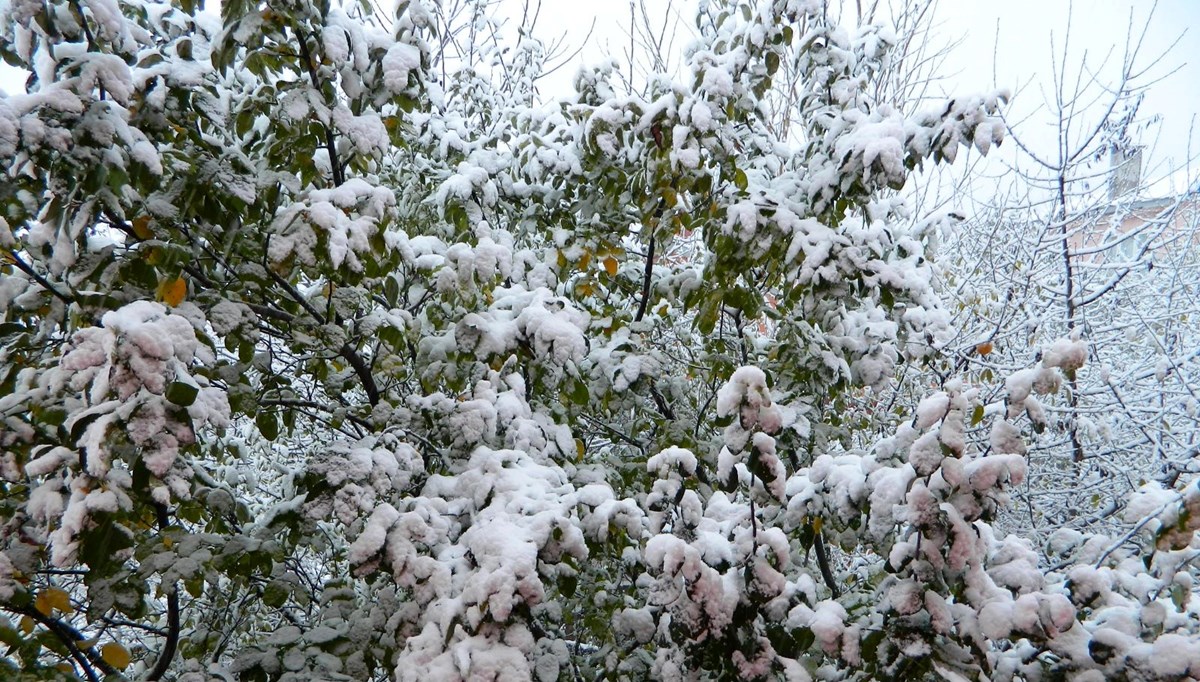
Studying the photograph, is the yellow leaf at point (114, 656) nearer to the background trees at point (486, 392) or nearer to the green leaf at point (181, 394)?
the background trees at point (486, 392)

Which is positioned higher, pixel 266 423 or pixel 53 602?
pixel 266 423

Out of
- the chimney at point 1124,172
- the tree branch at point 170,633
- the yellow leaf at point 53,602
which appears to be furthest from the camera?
the chimney at point 1124,172

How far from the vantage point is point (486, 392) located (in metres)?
1.83

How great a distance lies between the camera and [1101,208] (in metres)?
4.28

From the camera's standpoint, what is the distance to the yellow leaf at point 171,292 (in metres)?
1.46

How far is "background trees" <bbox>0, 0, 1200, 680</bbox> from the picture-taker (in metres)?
1.24

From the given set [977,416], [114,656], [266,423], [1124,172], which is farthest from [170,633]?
[1124,172]

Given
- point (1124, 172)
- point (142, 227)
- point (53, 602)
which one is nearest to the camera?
point (53, 602)

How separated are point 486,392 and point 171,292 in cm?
75

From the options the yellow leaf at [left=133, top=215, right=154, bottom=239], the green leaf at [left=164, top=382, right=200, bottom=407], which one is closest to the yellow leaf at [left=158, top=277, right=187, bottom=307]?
the yellow leaf at [left=133, top=215, right=154, bottom=239]

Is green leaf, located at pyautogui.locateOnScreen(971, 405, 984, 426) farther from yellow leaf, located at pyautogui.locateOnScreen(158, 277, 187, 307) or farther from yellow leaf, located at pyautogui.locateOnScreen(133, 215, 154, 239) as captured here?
yellow leaf, located at pyautogui.locateOnScreen(133, 215, 154, 239)

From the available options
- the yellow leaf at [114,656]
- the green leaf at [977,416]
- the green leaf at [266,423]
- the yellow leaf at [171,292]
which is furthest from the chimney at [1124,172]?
the yellow leaf at [114,656]

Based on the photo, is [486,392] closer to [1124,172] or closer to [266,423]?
[266,423]

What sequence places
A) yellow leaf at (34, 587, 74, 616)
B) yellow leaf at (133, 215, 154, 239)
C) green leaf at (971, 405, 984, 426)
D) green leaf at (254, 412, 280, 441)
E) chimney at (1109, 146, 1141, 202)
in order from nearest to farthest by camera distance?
A: green leaf at (971, 405, 984, 426) < yellow leaf at (34, 587, 74, 616) < yellow leaf at (133, 215, 154, 239) < green leaf at (254, 412, 280, 441) < chimney at (1109, 146, 1141, 202)
